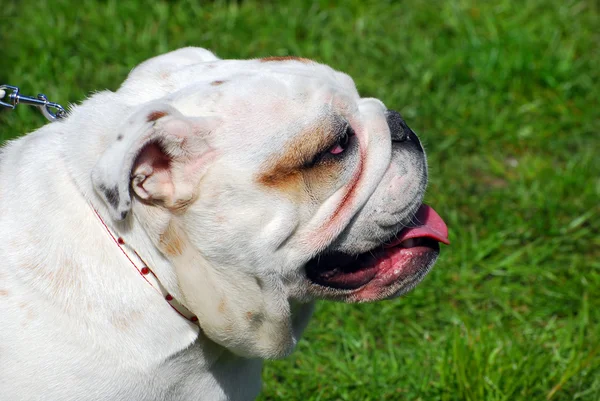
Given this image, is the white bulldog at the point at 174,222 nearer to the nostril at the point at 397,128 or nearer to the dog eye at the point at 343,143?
the dog eye at the point at 343,143

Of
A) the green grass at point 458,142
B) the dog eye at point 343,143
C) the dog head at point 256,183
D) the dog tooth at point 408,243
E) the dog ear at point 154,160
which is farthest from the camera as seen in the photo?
the green grass at point 458,142

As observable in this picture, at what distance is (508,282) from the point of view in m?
4.38

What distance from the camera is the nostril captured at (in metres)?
2.76

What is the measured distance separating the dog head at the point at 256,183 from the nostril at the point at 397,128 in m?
0.03

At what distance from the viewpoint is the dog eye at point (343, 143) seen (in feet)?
8.34

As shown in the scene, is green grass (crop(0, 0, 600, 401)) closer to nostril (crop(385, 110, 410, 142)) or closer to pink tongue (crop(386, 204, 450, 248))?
pink tongue (crop(386, 204, 450, 248))

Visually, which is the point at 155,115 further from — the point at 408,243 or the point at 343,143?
the point at 408,243

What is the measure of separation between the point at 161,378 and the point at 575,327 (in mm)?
2321

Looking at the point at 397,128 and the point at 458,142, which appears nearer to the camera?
the point at 397,128

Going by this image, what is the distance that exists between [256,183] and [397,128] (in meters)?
0.62

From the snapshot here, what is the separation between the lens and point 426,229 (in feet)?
9.47

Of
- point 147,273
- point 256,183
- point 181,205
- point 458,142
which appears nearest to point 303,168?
point 256,183

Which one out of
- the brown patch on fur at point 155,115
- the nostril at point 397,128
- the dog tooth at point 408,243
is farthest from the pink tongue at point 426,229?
the brown patch on fur at point 155,115

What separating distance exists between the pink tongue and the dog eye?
401mm
